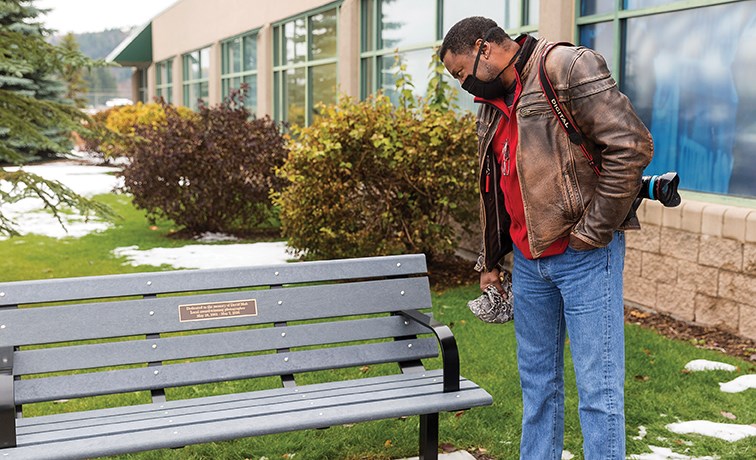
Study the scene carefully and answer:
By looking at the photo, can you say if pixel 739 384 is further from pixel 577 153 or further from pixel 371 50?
pixel 371 50

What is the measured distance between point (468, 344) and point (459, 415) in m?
1.63

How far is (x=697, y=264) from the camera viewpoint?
7.00 meters

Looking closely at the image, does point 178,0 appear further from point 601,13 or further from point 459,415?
point 459,415

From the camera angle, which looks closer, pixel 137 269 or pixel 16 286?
pixel 16 286

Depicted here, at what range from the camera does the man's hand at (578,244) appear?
3193mm

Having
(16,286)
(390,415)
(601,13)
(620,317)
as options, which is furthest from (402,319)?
(601,13)

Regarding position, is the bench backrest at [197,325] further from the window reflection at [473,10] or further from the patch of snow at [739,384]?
the window reflection at [473,10]

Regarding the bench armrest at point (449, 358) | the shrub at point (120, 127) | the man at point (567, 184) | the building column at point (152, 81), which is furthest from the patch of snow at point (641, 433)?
the building column at point (152, 81)

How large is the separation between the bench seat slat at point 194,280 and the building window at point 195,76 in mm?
22670

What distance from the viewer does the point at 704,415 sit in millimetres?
5000

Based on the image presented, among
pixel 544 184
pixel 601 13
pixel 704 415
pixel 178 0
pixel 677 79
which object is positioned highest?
pixel 178 0

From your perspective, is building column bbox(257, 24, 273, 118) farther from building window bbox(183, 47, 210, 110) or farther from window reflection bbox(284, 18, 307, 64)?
building window bbox(183, 47, 210, 110)

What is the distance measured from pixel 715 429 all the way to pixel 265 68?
16.4m

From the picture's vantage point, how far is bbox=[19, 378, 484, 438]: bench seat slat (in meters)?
3.48
